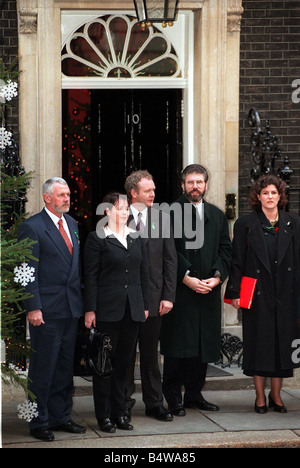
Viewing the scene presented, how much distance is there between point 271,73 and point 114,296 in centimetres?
448

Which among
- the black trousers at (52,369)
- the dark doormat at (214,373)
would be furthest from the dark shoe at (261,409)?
the black trousers at (52,369)

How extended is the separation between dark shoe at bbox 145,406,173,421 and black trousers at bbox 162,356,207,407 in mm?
238

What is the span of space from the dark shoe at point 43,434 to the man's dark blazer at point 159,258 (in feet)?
3.99

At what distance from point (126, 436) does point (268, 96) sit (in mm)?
4947

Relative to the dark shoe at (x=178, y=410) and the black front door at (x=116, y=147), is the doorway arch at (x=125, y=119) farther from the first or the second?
the dark shoe at (x=178, y=410)

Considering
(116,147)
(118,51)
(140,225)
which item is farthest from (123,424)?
(118,51)

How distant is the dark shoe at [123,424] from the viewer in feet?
23.4

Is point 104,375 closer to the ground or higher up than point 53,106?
closer to the ground

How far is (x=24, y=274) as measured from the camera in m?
6.72

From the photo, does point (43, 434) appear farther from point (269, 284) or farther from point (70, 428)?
point (269, 284)

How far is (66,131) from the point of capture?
36.3ft
